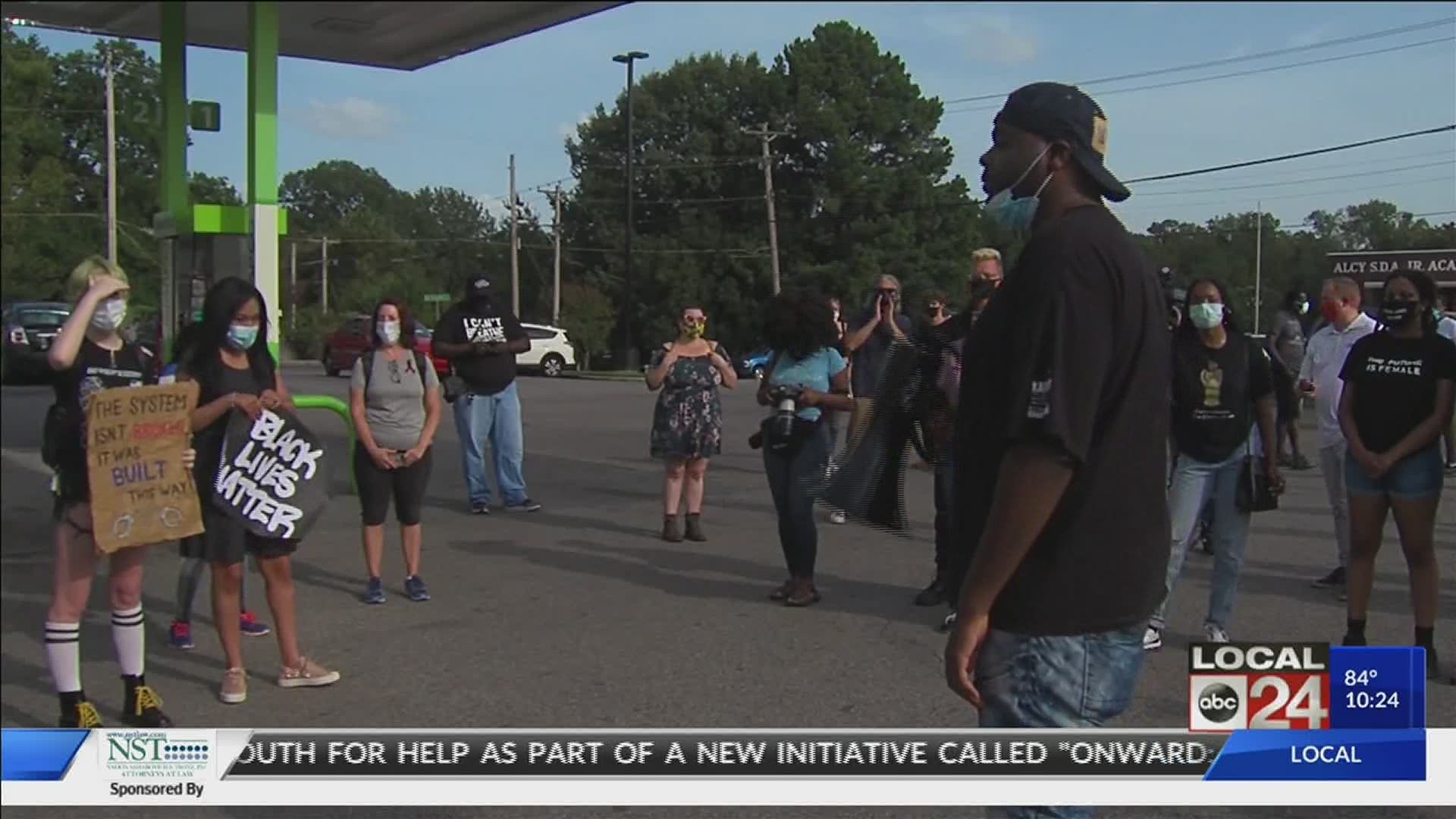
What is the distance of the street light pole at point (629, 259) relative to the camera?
3811 mm

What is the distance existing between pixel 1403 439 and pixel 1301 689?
6.48 ft

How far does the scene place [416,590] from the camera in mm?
6312

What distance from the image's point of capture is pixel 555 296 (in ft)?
18.3

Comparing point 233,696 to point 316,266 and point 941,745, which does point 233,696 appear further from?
point 941,745

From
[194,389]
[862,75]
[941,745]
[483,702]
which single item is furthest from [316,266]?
[941,745]

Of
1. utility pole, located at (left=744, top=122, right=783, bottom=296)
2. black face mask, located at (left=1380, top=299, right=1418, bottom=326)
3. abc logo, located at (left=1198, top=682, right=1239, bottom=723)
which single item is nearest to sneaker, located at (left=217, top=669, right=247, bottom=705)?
utility pole, located at (left=744, top=122, right=783, bottom=296)

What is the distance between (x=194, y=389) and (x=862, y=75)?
7.25 feet

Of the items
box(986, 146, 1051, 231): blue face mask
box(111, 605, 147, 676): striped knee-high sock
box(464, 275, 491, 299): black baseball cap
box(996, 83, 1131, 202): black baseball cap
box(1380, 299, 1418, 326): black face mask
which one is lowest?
box(111, 605, 147, 676): striped knee-high sock

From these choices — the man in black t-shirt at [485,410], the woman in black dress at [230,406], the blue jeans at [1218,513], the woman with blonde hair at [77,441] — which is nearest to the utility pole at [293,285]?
the woman in black dress at [230,406]

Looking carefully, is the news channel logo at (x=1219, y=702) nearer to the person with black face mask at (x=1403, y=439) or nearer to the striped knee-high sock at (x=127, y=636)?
the person with black face mask at (x=1403, y=439)

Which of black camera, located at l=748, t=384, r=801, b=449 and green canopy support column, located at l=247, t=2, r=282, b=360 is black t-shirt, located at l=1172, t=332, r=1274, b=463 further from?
green canopy support column, located at l=247, t=2, r=282, b=360

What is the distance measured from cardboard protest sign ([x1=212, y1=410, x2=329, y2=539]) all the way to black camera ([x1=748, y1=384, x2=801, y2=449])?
2347mm

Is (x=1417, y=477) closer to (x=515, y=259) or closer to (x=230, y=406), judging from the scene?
(x=515, y=259)

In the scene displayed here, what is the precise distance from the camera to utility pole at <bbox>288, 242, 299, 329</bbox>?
531cm
